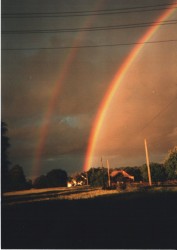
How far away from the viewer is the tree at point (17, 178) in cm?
9481

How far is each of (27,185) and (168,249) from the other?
330 feet

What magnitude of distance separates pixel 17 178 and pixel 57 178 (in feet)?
95.7

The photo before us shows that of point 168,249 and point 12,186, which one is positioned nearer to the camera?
point 168,249

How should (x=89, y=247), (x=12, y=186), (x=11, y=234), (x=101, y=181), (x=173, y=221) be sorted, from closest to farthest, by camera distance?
(x=89, y=247)
(x=11, y=234)
(x=173, y=221)
(x=101, y=181)
(x=12, y=186)

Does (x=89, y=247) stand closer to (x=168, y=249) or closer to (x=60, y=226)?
(x=168, y=249)

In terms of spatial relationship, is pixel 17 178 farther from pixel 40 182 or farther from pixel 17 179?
pixel 40 182

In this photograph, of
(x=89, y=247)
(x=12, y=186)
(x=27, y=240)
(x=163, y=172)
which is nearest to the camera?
(x=89, y=247)

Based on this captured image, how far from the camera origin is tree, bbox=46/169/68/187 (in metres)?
122

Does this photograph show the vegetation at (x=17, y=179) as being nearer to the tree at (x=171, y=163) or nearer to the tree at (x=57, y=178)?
the tree at (x=57, y=178)

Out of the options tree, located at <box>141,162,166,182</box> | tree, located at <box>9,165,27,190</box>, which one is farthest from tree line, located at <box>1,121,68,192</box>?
tree, located at <box>141,162,166,182</box>

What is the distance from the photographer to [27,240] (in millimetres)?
9523

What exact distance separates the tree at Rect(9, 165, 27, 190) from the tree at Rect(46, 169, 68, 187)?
2210cm

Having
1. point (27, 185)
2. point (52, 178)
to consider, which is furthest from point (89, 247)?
point (52, 178)

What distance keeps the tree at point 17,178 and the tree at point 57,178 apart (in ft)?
72.5
